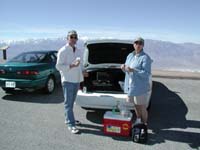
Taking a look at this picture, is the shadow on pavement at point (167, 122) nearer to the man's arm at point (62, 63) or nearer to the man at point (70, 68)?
the man at point (70, 68)

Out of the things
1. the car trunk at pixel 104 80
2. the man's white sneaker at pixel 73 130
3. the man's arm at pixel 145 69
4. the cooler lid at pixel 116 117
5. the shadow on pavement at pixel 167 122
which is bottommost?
the shadow on pavement at pixel 167 122

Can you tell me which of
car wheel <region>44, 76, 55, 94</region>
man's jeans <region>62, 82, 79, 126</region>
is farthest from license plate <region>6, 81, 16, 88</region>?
man's jeans <region>62, 82, 79, 126</region>

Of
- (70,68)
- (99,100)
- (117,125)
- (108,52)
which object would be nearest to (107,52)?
(108,52)

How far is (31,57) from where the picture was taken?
7.88 m

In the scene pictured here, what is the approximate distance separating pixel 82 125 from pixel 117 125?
0.92 m

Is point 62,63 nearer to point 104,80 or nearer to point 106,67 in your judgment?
point 106,67

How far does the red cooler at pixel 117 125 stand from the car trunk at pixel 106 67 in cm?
93

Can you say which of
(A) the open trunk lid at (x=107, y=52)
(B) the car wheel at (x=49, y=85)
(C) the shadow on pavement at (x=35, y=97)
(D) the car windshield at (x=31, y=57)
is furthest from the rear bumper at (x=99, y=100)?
(D) the car windshield at (x=31, y=57)

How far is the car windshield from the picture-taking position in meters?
7.67

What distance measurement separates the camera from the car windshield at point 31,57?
25.2 ft

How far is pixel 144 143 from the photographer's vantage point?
13.5ft

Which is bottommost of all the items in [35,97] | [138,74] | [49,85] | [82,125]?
[35,97]

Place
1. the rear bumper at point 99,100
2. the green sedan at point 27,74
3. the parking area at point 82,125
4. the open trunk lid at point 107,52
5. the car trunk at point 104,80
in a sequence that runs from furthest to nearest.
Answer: the green sedan at point 27,74 → the open trunk lid at point 107,52 → the car trunk at point 104,80 → the rear bumper at point 99,100 → the parking area at point 82,125

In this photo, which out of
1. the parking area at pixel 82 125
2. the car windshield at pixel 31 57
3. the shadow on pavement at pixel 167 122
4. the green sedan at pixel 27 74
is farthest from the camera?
the car windshield at pixel 31 57
